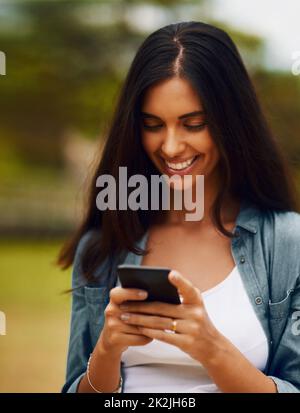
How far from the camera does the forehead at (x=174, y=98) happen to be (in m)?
1.63

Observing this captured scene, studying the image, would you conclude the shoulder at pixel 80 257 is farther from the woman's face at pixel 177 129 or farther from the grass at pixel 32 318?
the grass at pixel 32 318

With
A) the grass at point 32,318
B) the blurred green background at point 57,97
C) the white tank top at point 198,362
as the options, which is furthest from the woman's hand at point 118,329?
the blurred green background at point 57,97

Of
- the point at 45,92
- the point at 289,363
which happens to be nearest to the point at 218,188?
the point at 289,363

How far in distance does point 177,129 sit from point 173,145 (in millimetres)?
40

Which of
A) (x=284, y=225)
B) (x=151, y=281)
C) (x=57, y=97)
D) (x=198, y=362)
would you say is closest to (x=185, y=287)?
(x=151, y=281)

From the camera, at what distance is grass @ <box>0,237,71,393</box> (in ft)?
16.3

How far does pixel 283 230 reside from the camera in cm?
167

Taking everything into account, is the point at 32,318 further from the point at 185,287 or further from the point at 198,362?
the point at 185,287

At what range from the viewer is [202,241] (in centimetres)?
181

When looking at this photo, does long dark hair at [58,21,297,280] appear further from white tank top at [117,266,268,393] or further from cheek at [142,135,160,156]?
white tank top at [117,266,268,393]

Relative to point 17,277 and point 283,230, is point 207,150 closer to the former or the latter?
point 283,230

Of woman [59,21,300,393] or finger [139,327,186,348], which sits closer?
finger [139,327,186,348]

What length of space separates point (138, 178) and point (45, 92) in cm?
1083

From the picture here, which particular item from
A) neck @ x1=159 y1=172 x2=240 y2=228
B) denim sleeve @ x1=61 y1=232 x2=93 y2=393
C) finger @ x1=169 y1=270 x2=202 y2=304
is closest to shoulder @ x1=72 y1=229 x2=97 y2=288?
denim sleeve @ x1=61 y1=232 x2=93 y2=393
